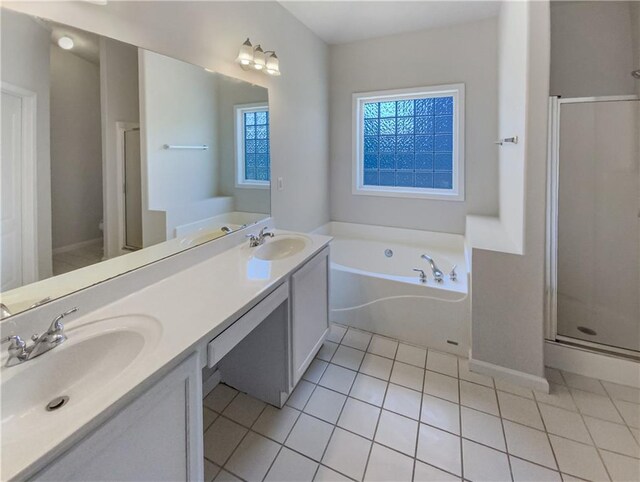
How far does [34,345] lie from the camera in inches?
34.7

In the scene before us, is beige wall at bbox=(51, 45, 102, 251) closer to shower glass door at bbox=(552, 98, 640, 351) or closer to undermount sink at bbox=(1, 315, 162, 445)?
undermount sink at bbox=(1, 315, 162, 445)

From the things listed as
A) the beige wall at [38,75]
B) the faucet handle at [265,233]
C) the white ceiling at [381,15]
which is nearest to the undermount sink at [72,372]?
Result: the beige wall at [38,75]

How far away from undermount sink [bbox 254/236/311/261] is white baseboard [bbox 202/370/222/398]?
2.50 ft

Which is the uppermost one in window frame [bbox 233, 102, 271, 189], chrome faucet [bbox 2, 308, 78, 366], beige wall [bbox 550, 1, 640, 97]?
beige wall [bbox 550, 1, 640, 97]

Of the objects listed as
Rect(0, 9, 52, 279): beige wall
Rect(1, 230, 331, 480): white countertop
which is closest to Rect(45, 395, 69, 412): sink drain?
Rect(1, 230, 331, 480): white countertop

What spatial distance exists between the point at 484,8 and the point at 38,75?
9.98 ft

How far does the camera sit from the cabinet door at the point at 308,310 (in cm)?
168

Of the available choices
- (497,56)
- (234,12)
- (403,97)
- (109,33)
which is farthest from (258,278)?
(497,56)

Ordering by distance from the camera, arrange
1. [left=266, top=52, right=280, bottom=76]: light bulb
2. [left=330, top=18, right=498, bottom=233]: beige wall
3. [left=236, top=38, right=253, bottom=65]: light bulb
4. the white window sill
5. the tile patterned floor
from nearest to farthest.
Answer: the tile patterned floor, [left=236, top=38, right=253, bottom=65]: light bulb, [left=266, top=52, right=280, bottom=76]: light bulb, [left=330, top=18, right=498, bottom=233]: beige wall, the white window sill

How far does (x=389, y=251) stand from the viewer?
10.6 feet

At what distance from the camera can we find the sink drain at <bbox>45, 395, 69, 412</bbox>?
0.83 metres

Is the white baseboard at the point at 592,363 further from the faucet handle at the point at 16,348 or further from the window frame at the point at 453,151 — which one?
the faucet handle at the point at 16,348

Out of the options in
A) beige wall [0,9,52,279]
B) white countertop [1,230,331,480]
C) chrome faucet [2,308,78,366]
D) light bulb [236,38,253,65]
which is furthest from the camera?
light bulb [236,38,253,65]

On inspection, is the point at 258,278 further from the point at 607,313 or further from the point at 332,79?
the point at 332,79
